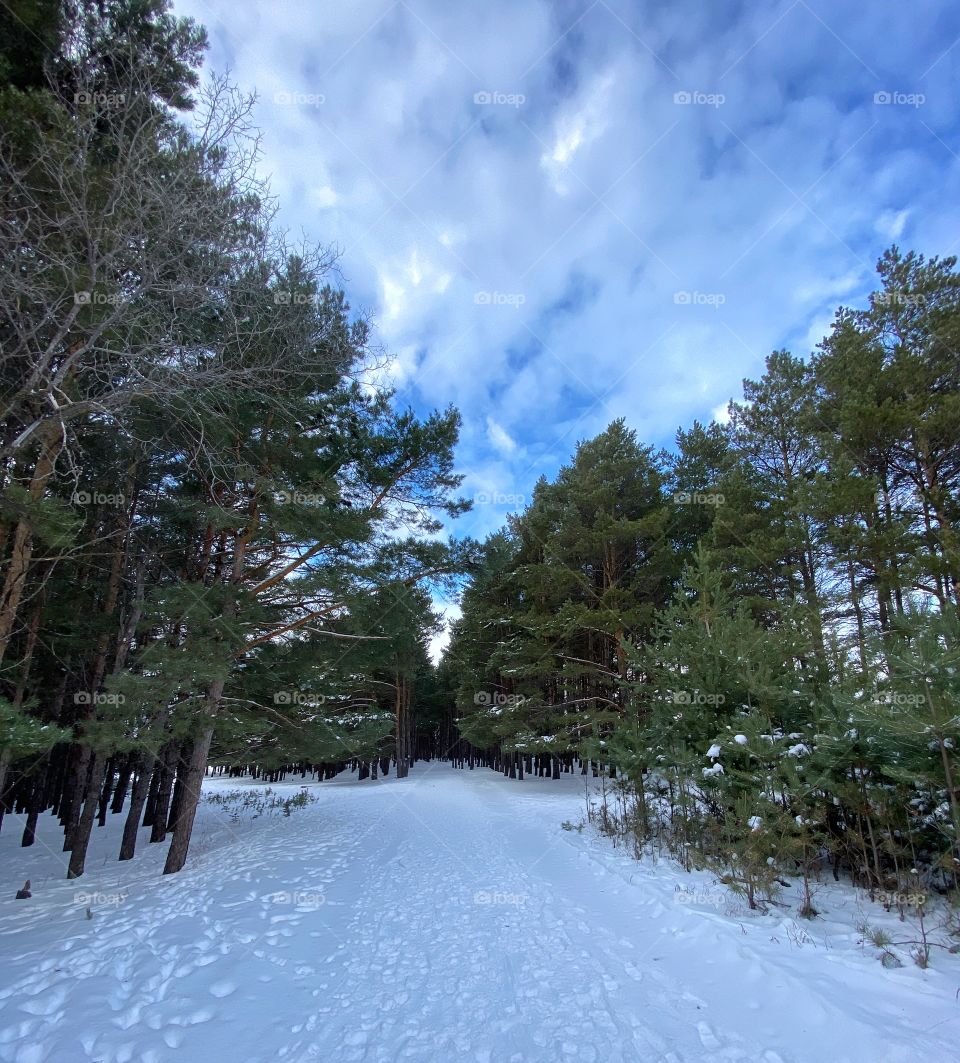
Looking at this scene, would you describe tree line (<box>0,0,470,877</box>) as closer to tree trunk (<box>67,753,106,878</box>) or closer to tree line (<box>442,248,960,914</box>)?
tree trunk (<box>67,753,106,878</box>)

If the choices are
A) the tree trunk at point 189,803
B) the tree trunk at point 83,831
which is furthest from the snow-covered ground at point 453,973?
the tree trunk at point 83,831

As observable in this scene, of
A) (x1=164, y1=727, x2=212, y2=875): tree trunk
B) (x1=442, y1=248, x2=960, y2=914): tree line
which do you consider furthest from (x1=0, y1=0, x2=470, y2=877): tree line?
(x1=442, y1=248, x2=960, y2=914): tree line

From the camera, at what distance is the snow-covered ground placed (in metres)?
2.81

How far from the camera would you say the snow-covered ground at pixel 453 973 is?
2814mm

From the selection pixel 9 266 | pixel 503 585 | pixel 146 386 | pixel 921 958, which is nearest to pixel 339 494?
pixel 146 386

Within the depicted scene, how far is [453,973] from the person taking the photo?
12.4ft

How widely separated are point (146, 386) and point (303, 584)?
13.4 feet

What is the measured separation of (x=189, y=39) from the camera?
5.45 meters

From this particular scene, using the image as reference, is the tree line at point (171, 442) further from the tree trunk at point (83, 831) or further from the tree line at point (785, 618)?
the tree line at point (785, 618)

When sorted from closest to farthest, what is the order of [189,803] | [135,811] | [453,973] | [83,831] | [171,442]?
1. [453,973]
2. [171,442]
3. [189,803]
4. [83,831]
5. [135,811]

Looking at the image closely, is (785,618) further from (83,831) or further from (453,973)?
(83,831)

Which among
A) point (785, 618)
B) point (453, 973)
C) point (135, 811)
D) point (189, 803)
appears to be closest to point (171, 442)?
point (189, 803)

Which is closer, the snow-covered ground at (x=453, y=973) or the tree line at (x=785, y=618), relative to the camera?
the snow-covered ground at (x=453, y=973)

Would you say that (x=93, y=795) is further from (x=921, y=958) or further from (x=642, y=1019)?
(x=921, y=958)
